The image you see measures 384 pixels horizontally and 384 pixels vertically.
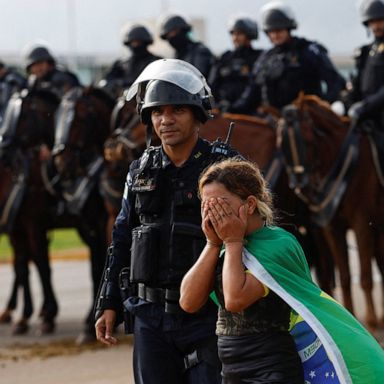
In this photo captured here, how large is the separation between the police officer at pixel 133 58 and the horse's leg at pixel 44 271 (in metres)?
1.63

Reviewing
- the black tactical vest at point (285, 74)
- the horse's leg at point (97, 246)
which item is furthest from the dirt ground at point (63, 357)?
the black tactical vest at point (285, 74)

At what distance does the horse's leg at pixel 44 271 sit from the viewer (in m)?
13.6

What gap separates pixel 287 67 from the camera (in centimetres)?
1252

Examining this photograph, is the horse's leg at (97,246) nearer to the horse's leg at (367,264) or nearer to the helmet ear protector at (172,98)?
the horse's leg at (367,264)

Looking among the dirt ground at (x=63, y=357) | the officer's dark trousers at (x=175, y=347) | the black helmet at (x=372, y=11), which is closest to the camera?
the officer's dark trousers at (x=175, y=347)

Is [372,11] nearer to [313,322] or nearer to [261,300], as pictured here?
[261,300]

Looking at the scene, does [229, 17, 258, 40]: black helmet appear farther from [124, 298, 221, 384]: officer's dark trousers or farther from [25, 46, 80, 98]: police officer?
[124, 298, 221, 384]: officer's dark trousers

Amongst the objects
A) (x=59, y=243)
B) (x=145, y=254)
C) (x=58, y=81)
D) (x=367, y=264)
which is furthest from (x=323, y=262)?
(x=59, y=243)

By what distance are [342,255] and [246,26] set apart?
3.05 meters

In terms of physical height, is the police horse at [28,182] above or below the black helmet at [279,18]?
below

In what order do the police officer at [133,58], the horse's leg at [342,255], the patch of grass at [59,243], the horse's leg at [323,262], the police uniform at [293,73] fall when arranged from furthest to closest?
the patch of grass at [59,243] < the police officer at [133,58] < the horse's leg at [323,262] < the police uniform at [293,73] < the horse's leg at [342,255]

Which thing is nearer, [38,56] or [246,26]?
[246,26]

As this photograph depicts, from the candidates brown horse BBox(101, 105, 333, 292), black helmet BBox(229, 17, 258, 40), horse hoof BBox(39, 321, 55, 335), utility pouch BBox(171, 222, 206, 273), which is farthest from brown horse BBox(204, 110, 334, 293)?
utility pouch BBox(171, 222, 206, 273)

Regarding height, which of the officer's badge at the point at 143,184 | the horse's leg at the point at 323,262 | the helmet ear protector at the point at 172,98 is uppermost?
the helmet ear protector at the point at 172,98
